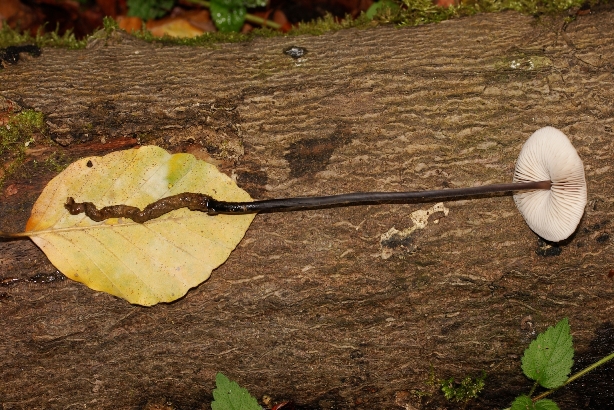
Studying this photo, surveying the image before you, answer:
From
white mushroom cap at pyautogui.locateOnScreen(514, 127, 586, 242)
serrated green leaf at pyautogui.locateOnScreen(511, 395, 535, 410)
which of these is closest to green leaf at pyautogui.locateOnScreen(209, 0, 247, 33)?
white mushroom cap at pyautogui.locateOnScreen(514, 127, 586, 242)

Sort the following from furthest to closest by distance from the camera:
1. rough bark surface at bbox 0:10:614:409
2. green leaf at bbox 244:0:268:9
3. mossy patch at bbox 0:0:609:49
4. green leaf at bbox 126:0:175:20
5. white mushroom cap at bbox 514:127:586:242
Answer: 1. green leaf at bbox 126:0:175:20
2. green leaf at bbox 244:0:268:9
3. mossy patch at bbox 0:0:609:49
4. rough bark surface at bbox 0:10:614:409
5. white mushroom cap at bbox 514:127:586:242

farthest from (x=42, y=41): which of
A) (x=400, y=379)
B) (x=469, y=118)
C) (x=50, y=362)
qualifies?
(x=400, y=379)

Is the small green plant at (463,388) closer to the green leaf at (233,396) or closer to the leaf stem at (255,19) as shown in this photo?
the green leaf at (233,396)

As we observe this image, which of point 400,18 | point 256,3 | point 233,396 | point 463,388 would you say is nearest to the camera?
point 233,396

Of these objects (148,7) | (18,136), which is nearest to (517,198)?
(18,136)

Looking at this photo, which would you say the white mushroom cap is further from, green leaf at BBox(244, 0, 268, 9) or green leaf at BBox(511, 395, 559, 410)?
green leaf at BBox(244, 0, 268, 9)

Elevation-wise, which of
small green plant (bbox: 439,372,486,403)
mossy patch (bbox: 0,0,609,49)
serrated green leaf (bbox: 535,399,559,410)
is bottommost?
small green plant (bbox: 439,372,486,403)

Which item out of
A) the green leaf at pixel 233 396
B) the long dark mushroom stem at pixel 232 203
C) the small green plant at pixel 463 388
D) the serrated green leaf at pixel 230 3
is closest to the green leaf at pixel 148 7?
the serrated green leaf at pixel 230 3

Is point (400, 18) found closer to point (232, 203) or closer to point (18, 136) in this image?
point (232, 203)
